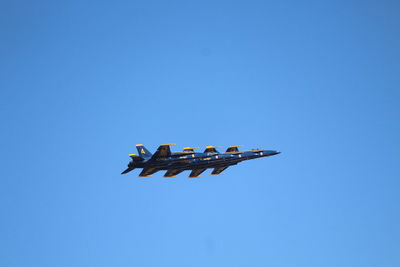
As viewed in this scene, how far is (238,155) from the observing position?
13850cm

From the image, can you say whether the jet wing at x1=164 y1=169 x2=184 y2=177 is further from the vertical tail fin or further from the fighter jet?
the vertical tail fin

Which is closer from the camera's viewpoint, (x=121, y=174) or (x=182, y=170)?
(x=121, y=174)

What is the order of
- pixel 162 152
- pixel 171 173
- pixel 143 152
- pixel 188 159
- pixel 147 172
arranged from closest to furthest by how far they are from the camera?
pixel 162 152, pixel 143 152, pixel 188 159, pixel 147 172, pixel 171 173

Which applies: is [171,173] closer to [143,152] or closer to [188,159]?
[188,159]

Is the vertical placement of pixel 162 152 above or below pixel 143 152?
below

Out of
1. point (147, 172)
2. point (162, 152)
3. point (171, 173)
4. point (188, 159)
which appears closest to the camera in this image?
point (162, 152)

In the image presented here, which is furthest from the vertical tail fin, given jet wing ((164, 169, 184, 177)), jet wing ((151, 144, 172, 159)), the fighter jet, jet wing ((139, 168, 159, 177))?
jet wing ((164, 169, 184, 177))

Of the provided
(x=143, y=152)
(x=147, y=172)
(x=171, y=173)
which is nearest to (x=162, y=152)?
(x=143, y=152)

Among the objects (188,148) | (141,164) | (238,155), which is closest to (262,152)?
(238,155)

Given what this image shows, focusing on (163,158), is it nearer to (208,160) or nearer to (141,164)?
(141,164)

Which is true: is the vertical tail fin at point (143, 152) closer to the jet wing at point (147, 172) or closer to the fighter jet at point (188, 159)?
the fighter jet at point (188, 159)

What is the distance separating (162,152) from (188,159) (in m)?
7.99

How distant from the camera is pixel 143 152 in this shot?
128250 millimetres

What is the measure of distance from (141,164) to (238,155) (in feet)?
84.3
